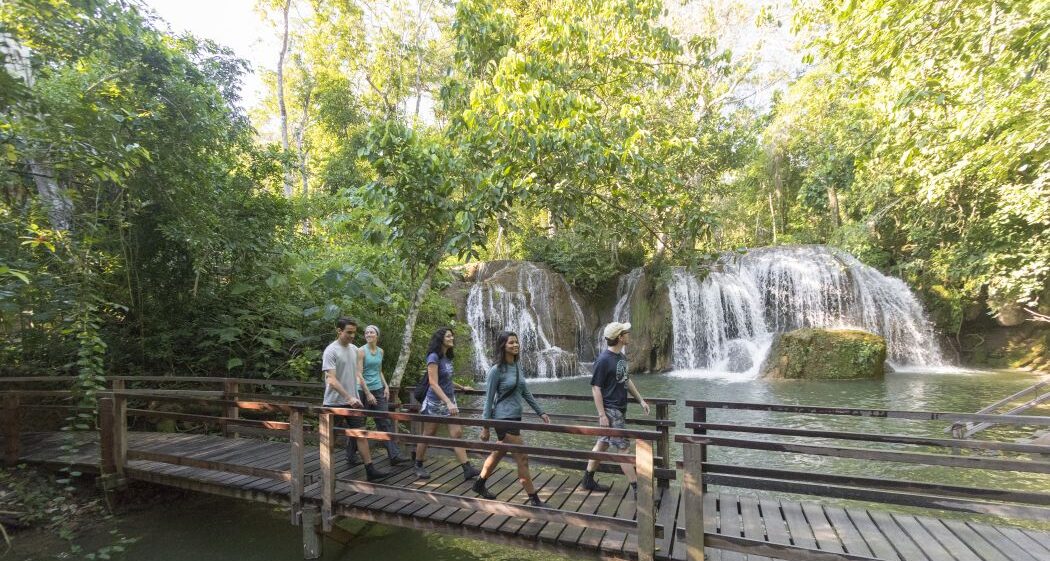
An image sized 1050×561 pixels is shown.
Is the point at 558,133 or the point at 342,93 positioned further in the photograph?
the point at 342,93

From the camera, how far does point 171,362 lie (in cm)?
803

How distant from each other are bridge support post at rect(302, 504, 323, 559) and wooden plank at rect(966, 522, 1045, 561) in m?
5.50

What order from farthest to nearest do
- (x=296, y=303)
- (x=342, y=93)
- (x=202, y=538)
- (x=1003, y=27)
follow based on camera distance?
1. (x=342, y=93)
2. (x=296, y=303)
3. (x=1003, y=27)
4. (x=202, y=538)

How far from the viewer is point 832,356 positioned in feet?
51.9

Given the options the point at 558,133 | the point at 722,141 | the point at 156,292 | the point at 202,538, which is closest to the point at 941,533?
the point at 558,133

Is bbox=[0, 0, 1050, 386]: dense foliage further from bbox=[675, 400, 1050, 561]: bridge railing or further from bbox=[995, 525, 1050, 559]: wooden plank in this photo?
bbox=[995, 525, 1050, 559]: wooden plank

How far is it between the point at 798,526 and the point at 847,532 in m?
0.34

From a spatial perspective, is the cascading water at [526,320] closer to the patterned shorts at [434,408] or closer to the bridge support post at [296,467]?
the patterned shorts at [434,408]

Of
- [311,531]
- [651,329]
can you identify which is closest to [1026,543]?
[311,531]

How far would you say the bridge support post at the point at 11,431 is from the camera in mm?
6254

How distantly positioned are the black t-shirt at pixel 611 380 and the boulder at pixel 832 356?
13665 millimetres

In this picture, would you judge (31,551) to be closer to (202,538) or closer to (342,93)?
(202,538)

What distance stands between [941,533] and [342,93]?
2255 cm

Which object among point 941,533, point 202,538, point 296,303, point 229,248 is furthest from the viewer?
point 296,303
